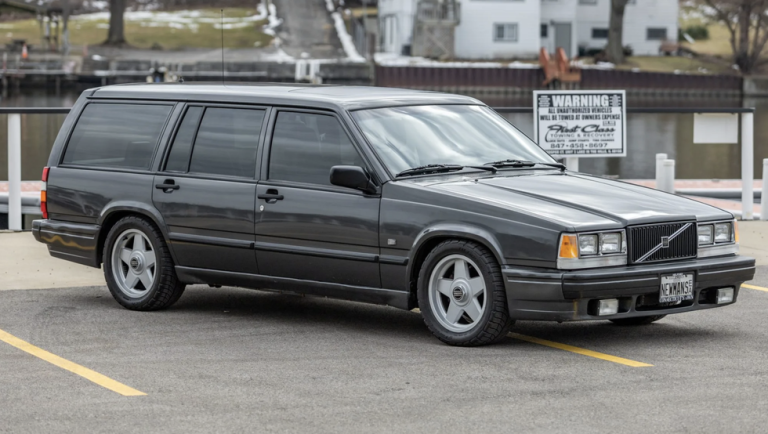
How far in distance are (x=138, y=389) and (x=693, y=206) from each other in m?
3.69

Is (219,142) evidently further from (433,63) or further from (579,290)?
(433,63)

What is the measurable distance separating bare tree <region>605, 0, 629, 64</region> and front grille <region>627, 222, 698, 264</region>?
226ft

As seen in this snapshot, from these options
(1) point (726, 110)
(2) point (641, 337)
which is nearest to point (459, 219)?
(2) point (641, 337)

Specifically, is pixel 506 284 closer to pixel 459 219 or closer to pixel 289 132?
pixel 459 219

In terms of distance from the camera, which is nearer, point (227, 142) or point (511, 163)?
point (511, 163)

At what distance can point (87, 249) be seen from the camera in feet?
31.5

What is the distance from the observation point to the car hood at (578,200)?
7.65 meters

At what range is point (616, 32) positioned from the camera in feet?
247

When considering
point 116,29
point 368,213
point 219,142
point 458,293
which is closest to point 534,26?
point 116,29

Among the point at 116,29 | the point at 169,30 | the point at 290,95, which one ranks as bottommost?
the point at 290,95

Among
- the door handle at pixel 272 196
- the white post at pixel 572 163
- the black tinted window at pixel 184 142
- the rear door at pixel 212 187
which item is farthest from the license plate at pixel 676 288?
the white post at pixel 572 163

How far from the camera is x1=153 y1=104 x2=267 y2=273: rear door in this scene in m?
8.82

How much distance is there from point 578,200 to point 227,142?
8.36 feet

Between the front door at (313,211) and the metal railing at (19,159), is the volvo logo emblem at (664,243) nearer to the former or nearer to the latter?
the front door at (313,211)
